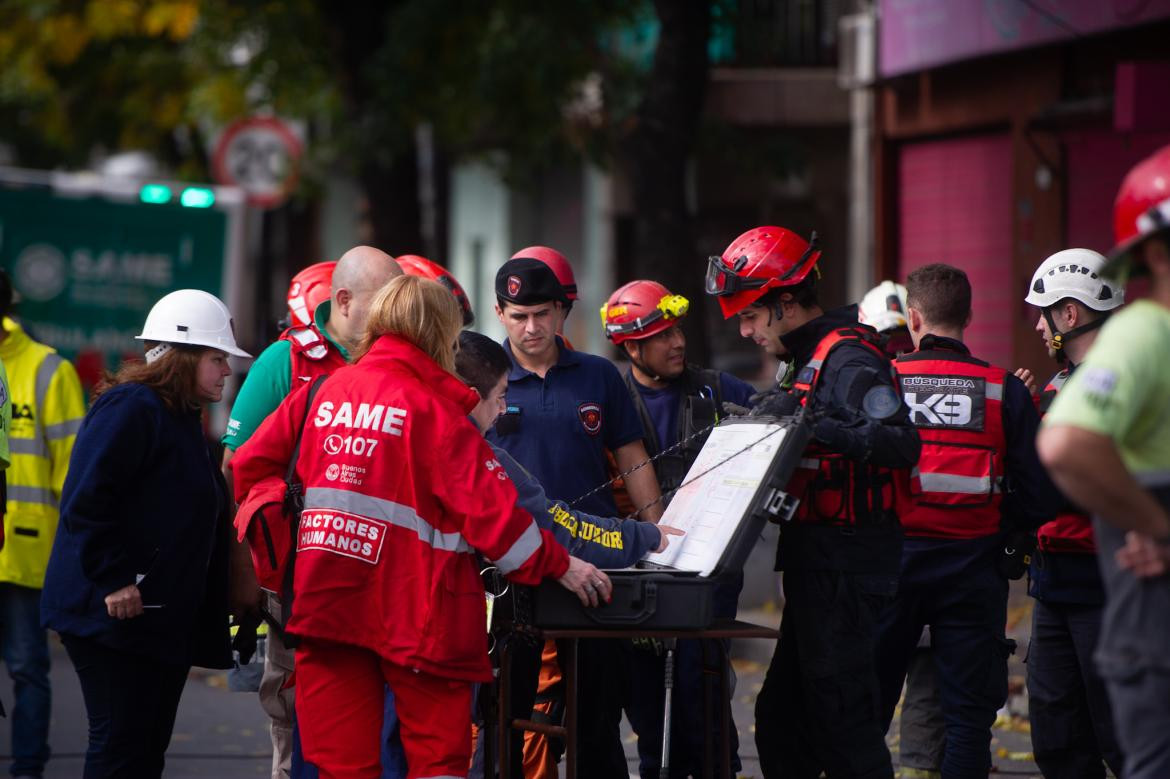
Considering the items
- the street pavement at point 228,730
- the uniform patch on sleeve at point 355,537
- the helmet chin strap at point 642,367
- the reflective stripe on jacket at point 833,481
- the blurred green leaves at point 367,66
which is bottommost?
→ the street pavement at point 228,730

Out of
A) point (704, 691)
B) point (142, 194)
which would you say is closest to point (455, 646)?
point (704, 691)

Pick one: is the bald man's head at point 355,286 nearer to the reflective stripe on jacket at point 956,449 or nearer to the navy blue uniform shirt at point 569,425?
the navy blue uniform shirt at point 569,425

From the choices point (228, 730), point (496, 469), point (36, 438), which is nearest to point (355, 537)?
point (496, 469)

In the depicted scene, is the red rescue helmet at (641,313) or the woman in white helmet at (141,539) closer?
the woman in white helmet at (141,539)

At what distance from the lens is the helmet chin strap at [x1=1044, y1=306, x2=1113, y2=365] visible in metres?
6.05

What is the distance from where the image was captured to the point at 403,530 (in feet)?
16.1

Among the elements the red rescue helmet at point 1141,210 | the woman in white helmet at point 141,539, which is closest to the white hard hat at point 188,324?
the woman in white helmet at point 141,539

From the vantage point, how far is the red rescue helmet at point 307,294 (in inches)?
256

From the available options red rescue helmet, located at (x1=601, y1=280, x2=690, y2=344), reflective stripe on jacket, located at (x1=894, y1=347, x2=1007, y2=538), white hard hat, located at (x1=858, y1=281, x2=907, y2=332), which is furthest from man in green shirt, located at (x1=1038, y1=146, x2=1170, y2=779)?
white hard hat, located at (x1=858, y1=281, x2=907, y2=332)

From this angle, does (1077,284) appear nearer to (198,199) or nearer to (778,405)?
(778,405)

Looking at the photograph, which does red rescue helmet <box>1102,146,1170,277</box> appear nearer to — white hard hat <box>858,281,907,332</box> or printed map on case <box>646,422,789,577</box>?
printed map on case <box>646,422,789,577</box>

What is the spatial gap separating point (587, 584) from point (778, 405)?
919 millimetres

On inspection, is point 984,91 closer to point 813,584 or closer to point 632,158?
point 632,158

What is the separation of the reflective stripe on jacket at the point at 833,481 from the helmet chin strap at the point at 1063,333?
3.10 feet
